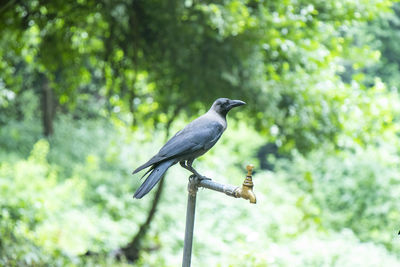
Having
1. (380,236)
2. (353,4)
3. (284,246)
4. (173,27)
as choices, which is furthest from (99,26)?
(380,236)

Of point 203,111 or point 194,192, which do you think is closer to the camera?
point 194,192

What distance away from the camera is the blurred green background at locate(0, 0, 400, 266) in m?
3.82

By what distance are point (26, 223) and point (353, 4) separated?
400 cm

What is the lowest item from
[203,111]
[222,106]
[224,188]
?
[224,188]

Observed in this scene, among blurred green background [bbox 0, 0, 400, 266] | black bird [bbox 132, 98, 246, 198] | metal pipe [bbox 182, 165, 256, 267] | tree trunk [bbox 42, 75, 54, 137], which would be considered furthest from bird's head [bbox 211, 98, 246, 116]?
tree trunk [bbox 42, 75, 54, 137]

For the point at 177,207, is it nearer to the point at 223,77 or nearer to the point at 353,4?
the point at 223,77

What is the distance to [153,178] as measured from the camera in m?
1.55

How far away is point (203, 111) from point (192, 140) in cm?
285

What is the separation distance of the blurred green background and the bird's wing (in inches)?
52.8

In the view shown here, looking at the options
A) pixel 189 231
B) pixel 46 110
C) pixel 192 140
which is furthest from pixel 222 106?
pixel 46 110

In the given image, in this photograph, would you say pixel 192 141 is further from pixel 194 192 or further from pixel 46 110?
pixel 46 110

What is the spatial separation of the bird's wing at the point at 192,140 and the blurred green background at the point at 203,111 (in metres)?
1.34

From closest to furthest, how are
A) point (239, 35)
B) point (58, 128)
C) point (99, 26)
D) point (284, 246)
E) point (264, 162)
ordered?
Answer: point (239, 35)
point (99, 26)
point (284, 246)
point (58, 128)
point (264, 162)

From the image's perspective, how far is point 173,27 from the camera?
3.89 metres
